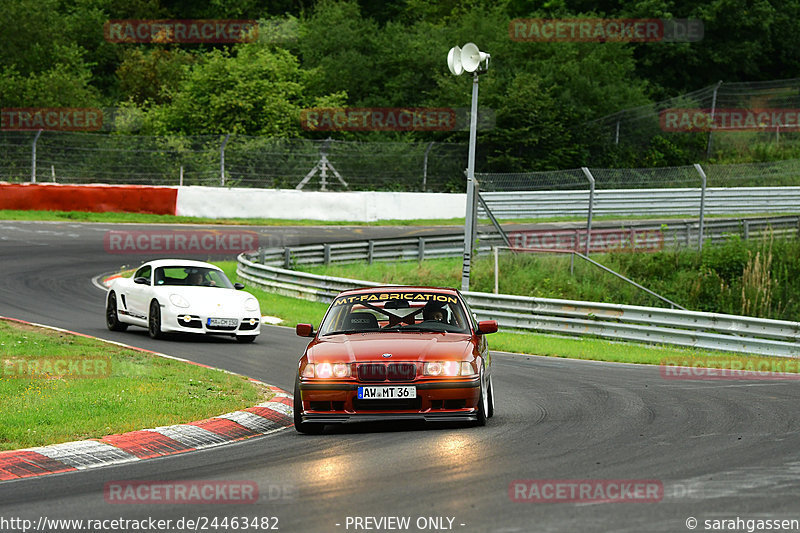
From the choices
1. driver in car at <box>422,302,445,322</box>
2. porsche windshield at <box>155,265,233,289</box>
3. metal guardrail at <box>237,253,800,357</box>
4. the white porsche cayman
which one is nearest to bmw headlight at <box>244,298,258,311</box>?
the white porsche cayman

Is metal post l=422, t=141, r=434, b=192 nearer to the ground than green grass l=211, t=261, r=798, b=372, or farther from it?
farther from it

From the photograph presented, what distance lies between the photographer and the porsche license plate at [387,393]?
9.66 m

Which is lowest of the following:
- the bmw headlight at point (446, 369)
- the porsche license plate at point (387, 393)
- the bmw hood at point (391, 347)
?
the porsche license plate at point (387, 393)

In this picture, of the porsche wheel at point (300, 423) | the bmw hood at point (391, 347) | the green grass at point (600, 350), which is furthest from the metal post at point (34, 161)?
the porsche wheel at point (300, 423)

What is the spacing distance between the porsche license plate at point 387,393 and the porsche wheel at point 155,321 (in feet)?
29.4

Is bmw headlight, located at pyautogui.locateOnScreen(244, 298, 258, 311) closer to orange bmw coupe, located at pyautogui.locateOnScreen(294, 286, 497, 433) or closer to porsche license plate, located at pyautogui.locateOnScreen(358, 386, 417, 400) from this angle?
orange bmw coupe, located at pyautogui.locateOnScreen(294, 286, 497, 433)

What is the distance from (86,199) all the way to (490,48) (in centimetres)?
2641

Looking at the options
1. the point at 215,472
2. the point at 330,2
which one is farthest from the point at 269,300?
the point at 330,2

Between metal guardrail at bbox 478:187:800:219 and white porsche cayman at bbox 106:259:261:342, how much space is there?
37.6 feet

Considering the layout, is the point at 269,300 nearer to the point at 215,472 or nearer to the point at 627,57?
the point at 215,472

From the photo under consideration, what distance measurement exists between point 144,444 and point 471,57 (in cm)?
1348

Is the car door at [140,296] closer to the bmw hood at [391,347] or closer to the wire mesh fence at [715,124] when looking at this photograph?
the bmw hood at [391,347]

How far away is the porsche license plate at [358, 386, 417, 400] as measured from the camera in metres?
9.66

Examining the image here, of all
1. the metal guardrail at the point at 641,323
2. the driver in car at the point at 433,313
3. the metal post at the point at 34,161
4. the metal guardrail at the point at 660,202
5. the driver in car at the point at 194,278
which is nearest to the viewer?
the driver in car at the point at 433,313
